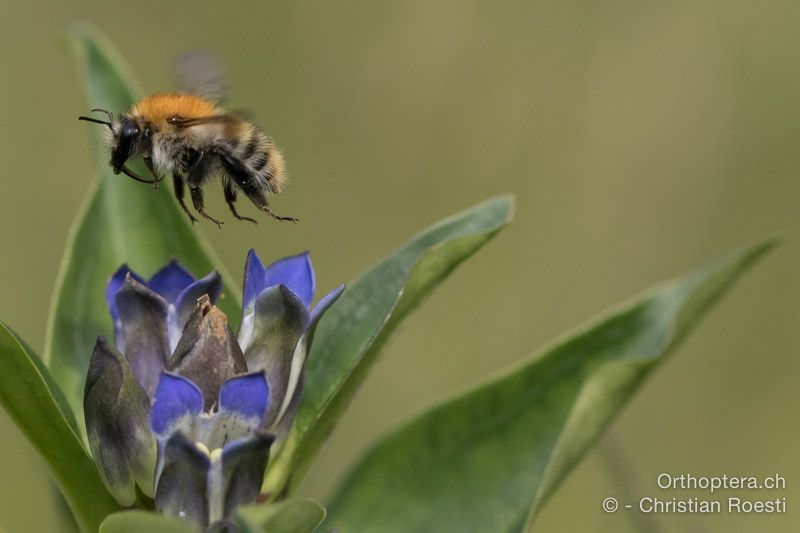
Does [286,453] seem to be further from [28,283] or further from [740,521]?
[28,283]

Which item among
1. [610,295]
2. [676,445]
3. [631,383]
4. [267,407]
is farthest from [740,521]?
[267,407]

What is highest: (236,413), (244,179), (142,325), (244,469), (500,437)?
(244,179)

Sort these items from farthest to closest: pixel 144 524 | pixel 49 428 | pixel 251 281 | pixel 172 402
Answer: pixel 251 281 < pixel 49 428 < pixel 172 402 < pixel 144 524

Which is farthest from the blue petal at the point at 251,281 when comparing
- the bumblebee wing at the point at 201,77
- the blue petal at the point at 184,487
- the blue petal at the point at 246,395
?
the bumblebee wing at the point at 201,77

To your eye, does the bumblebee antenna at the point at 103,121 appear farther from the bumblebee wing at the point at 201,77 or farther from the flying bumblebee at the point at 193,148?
the bumblebee wing at the point at 201,77

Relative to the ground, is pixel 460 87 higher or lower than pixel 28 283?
higher

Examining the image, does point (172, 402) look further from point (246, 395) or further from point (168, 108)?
point (168, 108)

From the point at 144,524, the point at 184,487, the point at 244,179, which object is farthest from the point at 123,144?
the point at 144,524
